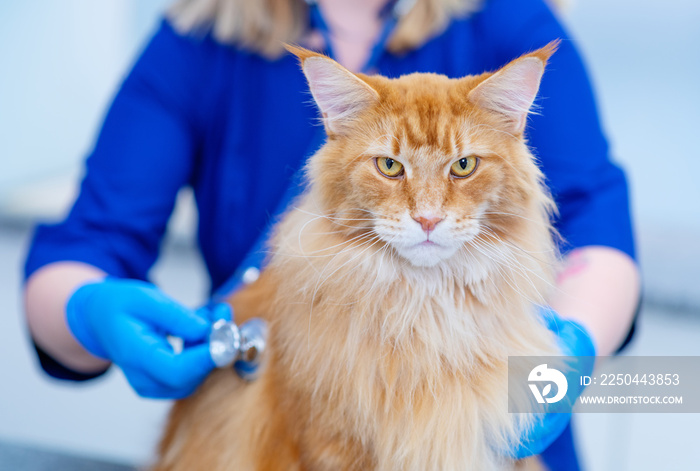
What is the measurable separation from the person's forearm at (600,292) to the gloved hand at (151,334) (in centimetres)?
63

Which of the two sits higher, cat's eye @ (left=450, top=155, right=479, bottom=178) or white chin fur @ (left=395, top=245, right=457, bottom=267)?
cat's eye @ (left=450, top=155, right=479, bottom=178)

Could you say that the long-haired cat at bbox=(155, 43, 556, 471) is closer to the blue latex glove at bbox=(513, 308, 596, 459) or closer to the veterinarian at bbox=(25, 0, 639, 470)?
the blue latex glove at bbox=(513, 308, 596, 459)

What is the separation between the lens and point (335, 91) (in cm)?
75

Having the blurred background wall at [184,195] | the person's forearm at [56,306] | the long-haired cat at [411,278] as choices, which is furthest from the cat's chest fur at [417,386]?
the blurred background wall at [184,195]

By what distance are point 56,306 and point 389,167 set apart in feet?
2.75

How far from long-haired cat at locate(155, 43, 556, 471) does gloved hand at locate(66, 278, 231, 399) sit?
0.20 meters

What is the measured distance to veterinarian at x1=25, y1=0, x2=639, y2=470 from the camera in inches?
41.6

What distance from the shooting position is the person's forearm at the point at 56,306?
3.91 feet

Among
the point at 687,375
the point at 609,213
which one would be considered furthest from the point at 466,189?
the point at 609,213

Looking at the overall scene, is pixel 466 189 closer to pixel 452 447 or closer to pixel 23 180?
pixel 452 447

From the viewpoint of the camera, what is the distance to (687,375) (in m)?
0.80

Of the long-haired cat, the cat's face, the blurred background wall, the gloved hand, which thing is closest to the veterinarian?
the gloved hand

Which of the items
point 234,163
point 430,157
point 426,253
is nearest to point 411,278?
point 426,253

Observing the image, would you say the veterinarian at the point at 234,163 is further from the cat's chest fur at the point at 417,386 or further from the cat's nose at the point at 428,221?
the cat's nose at the point at 428,221
